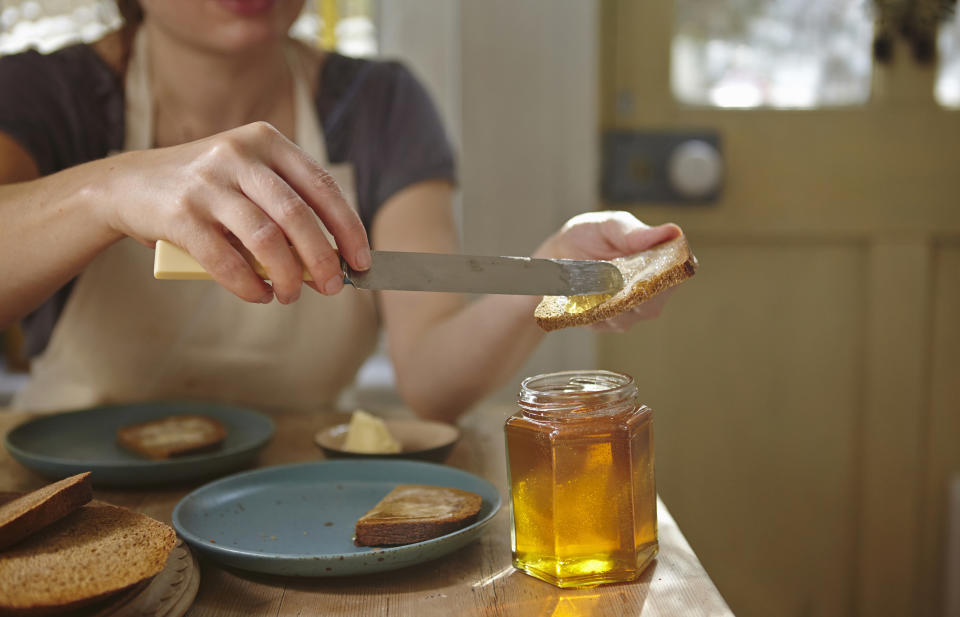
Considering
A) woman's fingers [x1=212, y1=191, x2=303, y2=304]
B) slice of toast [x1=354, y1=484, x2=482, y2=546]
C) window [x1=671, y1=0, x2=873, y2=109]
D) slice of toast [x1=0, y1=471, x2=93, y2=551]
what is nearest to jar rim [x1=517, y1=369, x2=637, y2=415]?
slice of toast [x1=354, y1=484, x2=482, y2=546]

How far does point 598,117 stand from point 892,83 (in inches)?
25.2

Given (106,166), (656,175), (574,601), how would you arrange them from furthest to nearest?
(656,175) < (106,166) < (574,601)

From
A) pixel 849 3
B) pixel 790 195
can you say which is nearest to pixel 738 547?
pixel 790 195

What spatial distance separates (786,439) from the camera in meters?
1.91

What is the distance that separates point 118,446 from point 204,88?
2.32ft

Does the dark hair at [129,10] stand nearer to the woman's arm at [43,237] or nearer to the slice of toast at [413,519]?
the woman's arm at [43,237]

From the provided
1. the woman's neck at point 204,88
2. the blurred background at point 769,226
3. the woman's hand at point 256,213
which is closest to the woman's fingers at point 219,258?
the woman's hand at point 256,213

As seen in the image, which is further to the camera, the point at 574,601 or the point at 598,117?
the point at 598,117

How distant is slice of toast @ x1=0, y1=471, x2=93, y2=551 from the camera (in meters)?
0.59

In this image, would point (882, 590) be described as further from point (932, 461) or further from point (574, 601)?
point (574, 601)

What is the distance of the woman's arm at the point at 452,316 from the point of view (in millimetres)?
942

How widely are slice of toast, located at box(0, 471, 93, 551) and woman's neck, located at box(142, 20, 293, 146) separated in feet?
3.03

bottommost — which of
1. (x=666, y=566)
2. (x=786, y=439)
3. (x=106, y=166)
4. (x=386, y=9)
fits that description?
(x=786, y=439)

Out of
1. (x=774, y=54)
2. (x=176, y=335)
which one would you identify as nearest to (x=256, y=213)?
(x=176, y=335)
